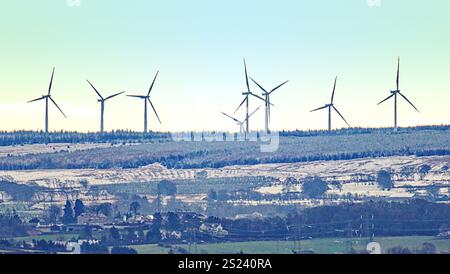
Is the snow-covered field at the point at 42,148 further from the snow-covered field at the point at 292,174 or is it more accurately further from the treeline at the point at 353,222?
the treeline at the point at 353,222

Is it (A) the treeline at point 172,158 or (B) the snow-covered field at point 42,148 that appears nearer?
Result: (A) the treeline at point 172,158

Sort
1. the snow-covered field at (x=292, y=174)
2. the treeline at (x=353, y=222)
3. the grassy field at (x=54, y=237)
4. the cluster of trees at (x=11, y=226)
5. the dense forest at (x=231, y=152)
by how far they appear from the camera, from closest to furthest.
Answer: the grassy field at (x=54, y=237), the treeline at (x=353, y=222), the cluster of trees at (x=11, y=226), the snow-covered field at (x=292, y=174), the dense forest at (x=231, y=152)

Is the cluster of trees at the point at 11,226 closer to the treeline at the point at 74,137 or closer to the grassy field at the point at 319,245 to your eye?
the grassy field at the point at 319,245

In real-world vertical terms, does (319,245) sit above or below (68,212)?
below

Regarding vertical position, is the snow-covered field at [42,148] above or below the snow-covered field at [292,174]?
above

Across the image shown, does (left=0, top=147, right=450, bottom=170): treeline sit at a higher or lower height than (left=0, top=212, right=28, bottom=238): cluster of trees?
higher

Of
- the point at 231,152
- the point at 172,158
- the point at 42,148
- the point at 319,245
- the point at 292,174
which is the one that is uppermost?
the point at 42,148

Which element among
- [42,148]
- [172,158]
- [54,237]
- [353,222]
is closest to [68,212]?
[54,237]

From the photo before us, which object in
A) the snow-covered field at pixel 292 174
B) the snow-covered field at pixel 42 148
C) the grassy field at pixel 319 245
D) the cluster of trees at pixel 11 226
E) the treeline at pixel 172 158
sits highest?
the snow-covered field at pixel 42 148

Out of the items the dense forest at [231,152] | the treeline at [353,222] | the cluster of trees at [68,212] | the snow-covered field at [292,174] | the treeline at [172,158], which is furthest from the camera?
the dense forest at [231,152]

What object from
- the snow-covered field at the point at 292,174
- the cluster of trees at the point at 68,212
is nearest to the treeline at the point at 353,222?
the cluster of trees at the point at 68,212

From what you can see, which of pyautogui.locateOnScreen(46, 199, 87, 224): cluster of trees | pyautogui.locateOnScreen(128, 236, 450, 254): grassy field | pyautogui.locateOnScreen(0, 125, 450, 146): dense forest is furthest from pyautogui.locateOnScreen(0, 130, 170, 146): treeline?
pyautogui.locateOnScreen(128, 236, 450, 254): grassy field

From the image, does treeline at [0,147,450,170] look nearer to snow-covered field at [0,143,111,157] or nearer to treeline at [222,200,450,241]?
snow-covered field at [0,143,111,157]

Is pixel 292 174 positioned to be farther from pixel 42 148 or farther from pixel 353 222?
pixel 353 222
